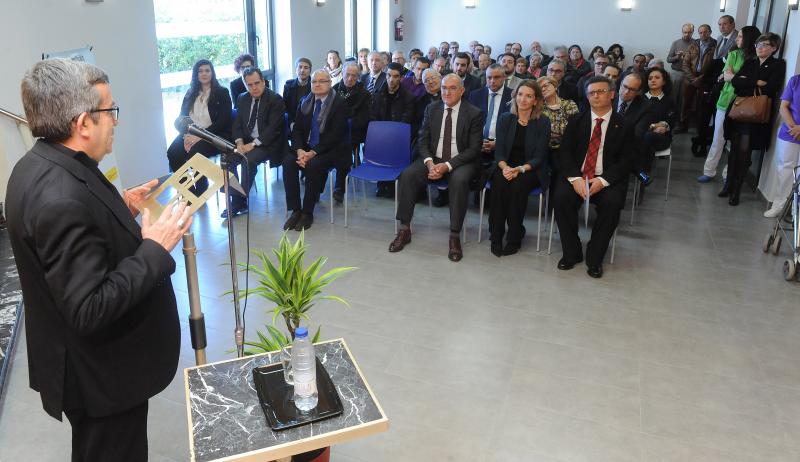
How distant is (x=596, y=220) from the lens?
14.7ft

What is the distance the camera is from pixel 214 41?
7594 millimetres

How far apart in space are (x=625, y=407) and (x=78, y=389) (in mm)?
2341

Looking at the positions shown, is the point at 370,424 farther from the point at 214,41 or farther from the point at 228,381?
the point at 214,41

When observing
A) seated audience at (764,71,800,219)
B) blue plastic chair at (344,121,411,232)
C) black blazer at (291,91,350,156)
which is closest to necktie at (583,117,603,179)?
blue plastic chair at (344,121,411,232)

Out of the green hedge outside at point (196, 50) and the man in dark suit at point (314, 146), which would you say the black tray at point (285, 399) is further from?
the green hedge outside at point (196, 50)

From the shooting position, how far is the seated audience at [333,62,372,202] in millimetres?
6141

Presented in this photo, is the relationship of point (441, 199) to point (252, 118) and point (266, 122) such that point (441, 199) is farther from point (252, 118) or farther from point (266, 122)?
point (252, 118)

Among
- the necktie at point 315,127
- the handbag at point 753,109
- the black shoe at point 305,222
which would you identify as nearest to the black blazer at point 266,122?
the necktie at point 315,127

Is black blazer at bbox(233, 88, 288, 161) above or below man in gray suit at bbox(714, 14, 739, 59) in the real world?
below

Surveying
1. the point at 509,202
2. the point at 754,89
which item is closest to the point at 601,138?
the point at 509,202

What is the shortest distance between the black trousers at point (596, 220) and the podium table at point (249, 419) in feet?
9.68

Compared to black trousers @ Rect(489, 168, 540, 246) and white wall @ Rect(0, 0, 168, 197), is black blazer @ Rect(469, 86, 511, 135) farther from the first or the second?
white wall @ Rect(0, 0, 168, 197)

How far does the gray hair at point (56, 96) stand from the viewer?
1416 mm

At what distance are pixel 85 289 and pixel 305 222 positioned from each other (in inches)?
156
